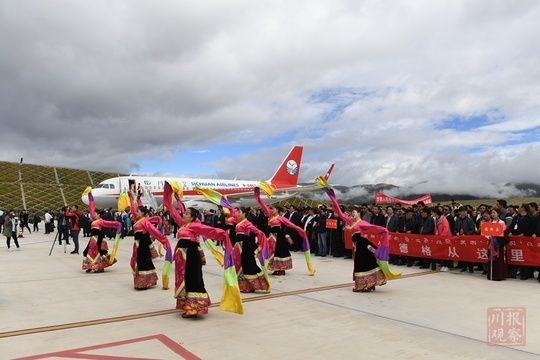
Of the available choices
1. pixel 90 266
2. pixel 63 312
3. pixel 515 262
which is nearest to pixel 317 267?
pixel 515 262

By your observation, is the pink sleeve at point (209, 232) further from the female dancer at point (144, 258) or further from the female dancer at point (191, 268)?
the female dancer at point (144, 258)

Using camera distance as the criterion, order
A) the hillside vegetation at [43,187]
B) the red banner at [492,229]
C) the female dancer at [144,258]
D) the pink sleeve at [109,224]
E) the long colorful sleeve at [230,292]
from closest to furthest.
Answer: the long colorful sleeve at [230,292] < the female dancer at [144,258] < the red banner at [492,229] < the pink sleeve at [109,224] < the hillside vegetation at [43,187]

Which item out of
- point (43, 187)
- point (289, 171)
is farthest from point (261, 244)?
point (43, 187)

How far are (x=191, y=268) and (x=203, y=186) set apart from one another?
1128 inches

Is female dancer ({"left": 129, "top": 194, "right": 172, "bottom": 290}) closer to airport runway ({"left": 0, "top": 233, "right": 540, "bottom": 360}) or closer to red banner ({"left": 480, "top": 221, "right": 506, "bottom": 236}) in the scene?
airport runway ({"left": 0, "top": 233, "right": 540, "bottom": 360})

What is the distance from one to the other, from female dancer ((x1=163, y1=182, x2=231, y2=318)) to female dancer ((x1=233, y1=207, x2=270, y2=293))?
177cm

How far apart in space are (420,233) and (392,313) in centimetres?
598

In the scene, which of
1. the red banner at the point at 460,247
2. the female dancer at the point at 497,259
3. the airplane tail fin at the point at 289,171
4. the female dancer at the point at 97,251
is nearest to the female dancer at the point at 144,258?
the female dancer at the point at 97,251

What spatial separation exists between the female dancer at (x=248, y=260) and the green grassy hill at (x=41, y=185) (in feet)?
116

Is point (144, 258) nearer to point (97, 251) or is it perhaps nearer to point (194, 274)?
point (194, 274)

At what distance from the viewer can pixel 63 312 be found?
294 inches

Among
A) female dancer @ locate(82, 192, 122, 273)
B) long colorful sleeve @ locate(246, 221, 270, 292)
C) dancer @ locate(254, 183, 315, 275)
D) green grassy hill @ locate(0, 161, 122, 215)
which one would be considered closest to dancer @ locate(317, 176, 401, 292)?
long colorful sleeve @ locate(246, 221, 270, 292)

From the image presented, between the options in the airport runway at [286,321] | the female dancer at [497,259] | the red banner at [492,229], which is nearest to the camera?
the airport runway at [286,321]

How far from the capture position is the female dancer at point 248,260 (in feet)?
29.2
